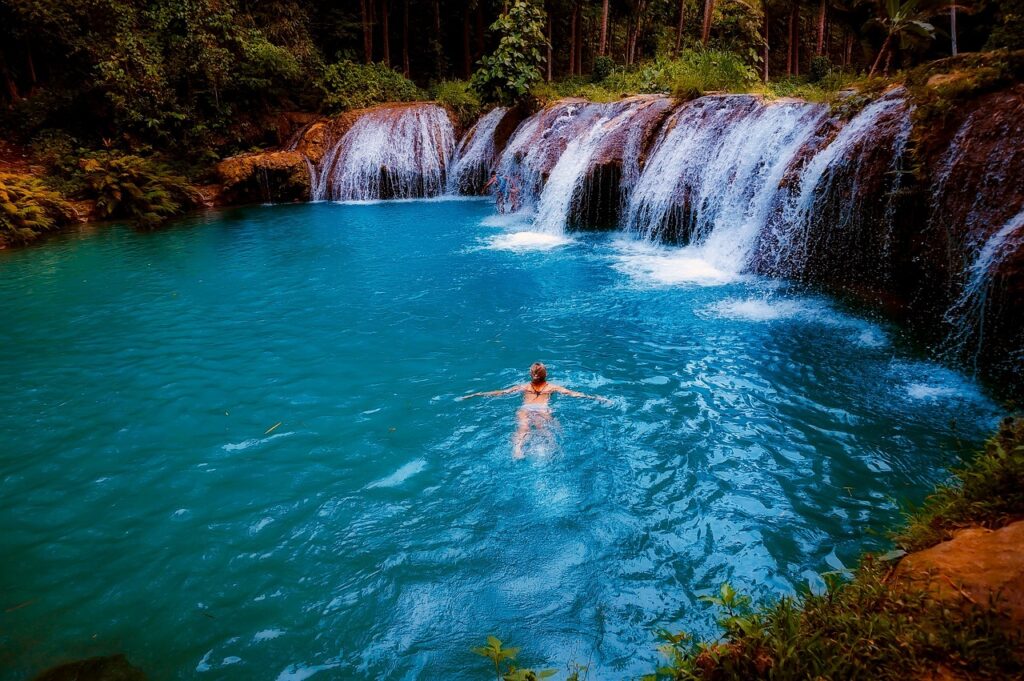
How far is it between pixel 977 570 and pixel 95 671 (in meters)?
4.66

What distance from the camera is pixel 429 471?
5020 mm

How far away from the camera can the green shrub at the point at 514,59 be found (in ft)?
64.3

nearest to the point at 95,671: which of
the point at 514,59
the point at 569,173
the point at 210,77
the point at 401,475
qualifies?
the point at 401,475

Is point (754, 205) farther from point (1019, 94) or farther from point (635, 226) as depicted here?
point (1019, 94)

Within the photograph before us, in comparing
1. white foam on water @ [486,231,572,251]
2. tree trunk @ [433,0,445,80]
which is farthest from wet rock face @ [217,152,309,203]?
tree trunk @ [433,0,445,80]

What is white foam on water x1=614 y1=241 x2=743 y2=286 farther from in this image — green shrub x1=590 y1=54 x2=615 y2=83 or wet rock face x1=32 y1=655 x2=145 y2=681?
green shrub x1=590 y1=54 x2=615 y2=83

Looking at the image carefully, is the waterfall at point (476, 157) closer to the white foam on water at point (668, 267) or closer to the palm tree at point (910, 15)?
the white foam on water at point (668, 267)

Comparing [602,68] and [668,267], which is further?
[602,68]

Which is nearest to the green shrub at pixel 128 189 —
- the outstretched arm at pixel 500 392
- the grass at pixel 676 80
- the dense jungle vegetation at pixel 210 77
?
the dense jungle vegetation at pixel 210 77

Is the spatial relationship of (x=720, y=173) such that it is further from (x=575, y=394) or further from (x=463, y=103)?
(x=463, y=103)

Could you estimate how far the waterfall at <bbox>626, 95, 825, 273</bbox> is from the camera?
10.3m

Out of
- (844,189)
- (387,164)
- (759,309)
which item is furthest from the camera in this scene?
(387,164)

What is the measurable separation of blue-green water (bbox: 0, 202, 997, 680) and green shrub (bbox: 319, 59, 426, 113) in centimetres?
1696

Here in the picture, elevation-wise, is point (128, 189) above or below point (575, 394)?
above
